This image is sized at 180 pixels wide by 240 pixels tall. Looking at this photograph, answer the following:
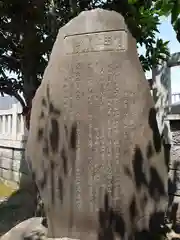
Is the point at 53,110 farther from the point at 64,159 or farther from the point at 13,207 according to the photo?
the point at 13,207

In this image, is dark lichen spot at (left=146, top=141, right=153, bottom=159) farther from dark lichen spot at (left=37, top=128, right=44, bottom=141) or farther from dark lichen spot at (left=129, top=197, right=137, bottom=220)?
dark lichen spot at (left=37, top=128, right=44, bottom=141)

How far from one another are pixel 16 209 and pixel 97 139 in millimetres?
2990

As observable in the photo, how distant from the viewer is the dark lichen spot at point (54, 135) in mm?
2902

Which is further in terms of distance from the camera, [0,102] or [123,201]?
[0,102]

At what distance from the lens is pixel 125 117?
2762 mm

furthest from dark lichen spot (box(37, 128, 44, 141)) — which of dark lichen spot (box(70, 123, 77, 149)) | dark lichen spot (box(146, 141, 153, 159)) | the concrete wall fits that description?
the concrete wall

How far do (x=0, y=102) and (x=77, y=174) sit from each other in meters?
7.44

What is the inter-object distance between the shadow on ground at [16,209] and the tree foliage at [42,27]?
1762mm

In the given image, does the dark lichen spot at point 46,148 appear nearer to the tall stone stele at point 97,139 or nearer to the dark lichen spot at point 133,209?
the tall stone stele at point 97,139

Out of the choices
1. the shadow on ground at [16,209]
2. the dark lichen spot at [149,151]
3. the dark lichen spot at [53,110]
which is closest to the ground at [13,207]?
the shadow on ground at [16,209]

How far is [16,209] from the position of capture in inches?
202

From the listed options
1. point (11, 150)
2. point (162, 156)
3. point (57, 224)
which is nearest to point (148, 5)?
point (162, 156)

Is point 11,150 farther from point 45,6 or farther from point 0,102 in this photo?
point 45,6

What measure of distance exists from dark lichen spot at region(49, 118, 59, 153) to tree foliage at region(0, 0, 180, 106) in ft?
4.88
